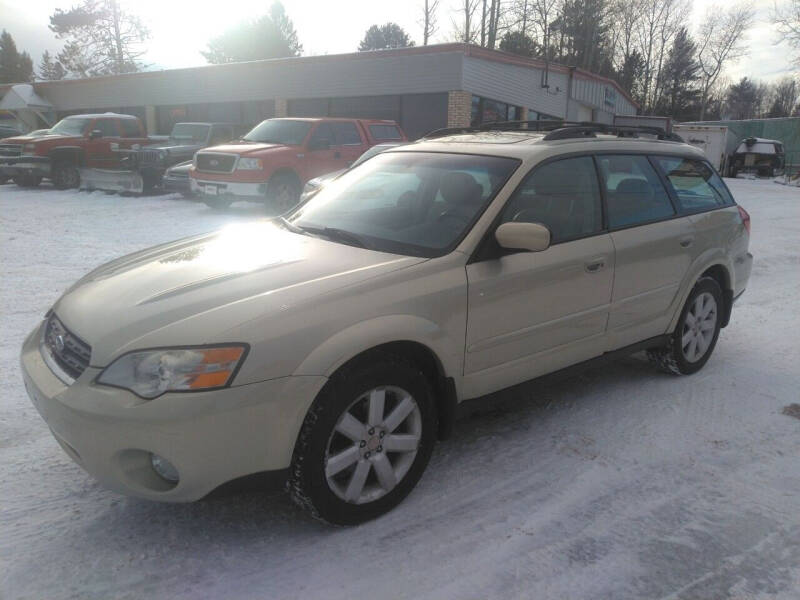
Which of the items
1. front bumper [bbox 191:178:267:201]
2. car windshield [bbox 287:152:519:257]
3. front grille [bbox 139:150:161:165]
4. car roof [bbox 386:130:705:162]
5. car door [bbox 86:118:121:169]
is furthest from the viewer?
car door [bbox 86:118:121:169]

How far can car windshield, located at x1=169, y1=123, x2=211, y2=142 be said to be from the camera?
53.7 ft

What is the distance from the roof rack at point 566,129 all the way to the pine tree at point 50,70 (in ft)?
254

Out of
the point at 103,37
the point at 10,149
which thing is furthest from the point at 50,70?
the point at 10,149

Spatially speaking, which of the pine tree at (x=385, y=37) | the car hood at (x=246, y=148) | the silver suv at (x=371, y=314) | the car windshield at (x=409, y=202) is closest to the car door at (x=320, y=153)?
the car hood at (x=246, y=148)

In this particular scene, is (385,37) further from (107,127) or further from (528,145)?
(528,145)

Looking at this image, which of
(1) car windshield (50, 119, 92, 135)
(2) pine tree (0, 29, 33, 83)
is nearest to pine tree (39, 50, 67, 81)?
(2) pine tree (0, 29, 33, 83)

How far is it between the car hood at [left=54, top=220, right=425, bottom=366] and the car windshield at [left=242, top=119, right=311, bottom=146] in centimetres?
935

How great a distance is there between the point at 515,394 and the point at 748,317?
379 centimetres

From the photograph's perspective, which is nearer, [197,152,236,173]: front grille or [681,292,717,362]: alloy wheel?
[681,292,717,362]: alloy wheel

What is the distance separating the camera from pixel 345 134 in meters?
12.9

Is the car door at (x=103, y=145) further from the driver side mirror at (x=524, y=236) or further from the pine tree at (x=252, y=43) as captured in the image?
the pine tree at (x=252, y=43)

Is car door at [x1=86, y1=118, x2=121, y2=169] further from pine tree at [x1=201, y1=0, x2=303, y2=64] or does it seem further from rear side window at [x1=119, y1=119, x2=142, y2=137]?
pine tree at [x1=201, y1=0, x2=303, y2=64]

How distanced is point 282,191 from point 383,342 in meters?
9.72

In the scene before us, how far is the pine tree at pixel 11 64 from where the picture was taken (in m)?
67.6
